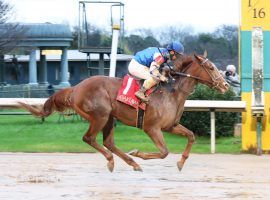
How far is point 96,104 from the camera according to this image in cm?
907

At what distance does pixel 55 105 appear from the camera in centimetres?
965

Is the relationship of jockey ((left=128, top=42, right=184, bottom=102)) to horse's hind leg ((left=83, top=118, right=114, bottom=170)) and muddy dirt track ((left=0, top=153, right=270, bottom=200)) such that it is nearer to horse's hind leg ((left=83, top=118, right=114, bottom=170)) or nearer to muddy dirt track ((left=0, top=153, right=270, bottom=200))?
horse's hind leg ((left=83, top=118, right=114, bottom=170))

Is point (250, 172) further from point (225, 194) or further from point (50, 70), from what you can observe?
point (50, 70)

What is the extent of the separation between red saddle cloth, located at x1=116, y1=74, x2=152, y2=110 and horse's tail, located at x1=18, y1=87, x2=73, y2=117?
2.90 feet

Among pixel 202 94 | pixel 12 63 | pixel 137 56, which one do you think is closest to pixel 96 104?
pixel 137 56

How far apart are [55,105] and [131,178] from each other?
1.70m

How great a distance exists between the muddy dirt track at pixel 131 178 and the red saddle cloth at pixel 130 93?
0.99 metres

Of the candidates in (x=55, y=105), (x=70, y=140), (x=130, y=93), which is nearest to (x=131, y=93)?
(x=130, y=93)

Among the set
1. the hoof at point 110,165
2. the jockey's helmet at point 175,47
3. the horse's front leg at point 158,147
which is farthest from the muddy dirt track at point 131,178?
the jockey's helmet at point 175,47

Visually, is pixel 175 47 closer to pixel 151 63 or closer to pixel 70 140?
pixel 151 63

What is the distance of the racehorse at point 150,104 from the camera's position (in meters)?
8.83

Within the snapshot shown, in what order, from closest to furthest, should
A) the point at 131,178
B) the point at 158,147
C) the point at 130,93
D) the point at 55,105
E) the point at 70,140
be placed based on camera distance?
1. the point at 158,147
2. the point at 131,178
3. the point at 130,93
4. the point at 55,105
5. the point at 70,140

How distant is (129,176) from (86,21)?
8723mm

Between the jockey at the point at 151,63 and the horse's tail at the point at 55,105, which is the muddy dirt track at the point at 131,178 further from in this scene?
the jockey at the point at 151,63
